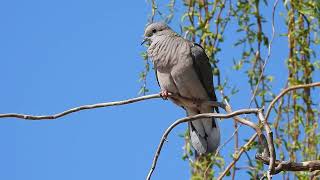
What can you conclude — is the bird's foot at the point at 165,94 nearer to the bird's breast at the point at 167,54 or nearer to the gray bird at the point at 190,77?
the gray bird at the point at 190,77

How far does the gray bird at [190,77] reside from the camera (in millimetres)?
4227

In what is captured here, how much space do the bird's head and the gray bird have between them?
0.15 meters

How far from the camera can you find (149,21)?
14.8 feet

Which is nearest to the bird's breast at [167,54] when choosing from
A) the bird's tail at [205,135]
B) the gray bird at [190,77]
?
the gray bird at [190,77]

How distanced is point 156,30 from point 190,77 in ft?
1.45

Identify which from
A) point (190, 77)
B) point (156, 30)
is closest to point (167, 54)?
point (190, 77)

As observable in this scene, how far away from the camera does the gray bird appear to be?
13.9 ft

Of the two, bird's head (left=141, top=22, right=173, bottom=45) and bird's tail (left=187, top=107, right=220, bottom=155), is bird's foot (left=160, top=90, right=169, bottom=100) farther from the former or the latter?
bird's head (left=141, top=22, right=173, bottom=45)

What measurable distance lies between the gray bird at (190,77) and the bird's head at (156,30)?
155 millimetres

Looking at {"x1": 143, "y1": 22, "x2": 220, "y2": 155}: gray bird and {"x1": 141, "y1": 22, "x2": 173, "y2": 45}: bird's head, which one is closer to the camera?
{"x1": 143, "y1": 22, "x2": 220, "y2": 155}: gray bird

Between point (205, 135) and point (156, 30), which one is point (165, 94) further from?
point (156, 30)

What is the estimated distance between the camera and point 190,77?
168 inches

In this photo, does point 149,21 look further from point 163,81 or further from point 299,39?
point 299,39

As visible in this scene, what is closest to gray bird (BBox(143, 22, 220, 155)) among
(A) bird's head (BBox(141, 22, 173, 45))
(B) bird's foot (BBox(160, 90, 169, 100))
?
(B) bird's foot (BBox(160, 90, 169, 100))
